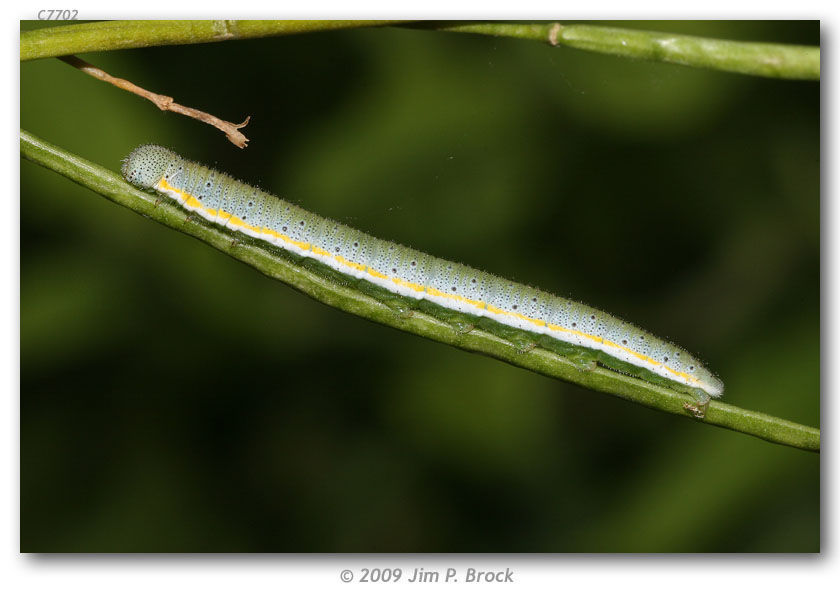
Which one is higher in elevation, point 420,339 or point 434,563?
point 420,339

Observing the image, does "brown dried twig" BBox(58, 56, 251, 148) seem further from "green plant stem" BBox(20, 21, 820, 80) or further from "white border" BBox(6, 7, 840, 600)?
"white border" BBox(6, 7, 840, 600)

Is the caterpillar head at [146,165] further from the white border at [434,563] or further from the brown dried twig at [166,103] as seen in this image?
the brown dried twig at [166,103]

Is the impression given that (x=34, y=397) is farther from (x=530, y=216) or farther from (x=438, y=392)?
(x=530, y=216)

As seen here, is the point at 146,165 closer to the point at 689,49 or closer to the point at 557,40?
the point at 557,40

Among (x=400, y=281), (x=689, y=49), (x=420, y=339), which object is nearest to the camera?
(x=689, y=49)

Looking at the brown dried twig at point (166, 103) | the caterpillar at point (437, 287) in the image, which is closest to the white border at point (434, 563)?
the caterpillar at point (437, 287)

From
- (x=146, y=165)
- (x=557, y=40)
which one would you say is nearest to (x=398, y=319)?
(x=557, y=40)

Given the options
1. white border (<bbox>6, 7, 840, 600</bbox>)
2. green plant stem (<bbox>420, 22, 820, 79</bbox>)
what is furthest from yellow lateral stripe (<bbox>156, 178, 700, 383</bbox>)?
green plant stem (<bbox>420, 22, 820, 79</bbox>)
